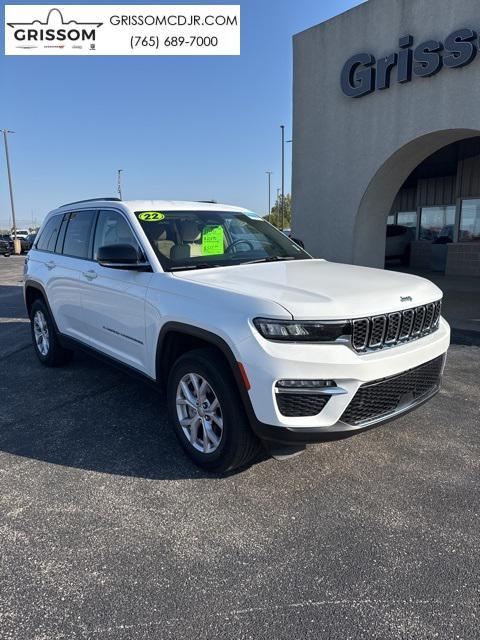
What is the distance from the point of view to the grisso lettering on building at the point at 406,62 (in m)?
7.81

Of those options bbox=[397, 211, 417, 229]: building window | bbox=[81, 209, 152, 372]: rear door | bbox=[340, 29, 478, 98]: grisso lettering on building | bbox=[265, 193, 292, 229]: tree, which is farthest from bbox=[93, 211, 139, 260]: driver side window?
bbox=[265, 193, 292, 229]: tree

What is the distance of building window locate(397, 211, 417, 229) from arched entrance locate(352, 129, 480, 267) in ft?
27.7

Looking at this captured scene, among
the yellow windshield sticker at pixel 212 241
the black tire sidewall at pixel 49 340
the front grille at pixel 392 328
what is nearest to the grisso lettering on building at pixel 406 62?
the yellow windshield sticker at pixel 212 241

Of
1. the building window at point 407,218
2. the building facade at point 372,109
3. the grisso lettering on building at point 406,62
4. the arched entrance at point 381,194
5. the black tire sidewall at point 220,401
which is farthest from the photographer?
the building window at point 407,218

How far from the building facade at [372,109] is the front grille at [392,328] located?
19.6ft

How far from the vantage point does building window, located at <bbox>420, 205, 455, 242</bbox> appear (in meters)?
16.3

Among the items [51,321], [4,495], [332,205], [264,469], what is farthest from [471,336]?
[4,495]

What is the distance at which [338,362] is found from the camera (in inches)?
107

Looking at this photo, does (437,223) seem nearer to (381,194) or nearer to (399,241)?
(399,241)

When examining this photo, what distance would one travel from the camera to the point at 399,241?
664 inches

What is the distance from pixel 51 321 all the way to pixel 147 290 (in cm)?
234

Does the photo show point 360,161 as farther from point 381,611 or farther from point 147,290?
point 381,611

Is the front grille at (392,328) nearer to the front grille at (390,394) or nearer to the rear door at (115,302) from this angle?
the front grille at (390,394)

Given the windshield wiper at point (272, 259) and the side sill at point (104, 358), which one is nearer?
the side sill at point (104, 358)
